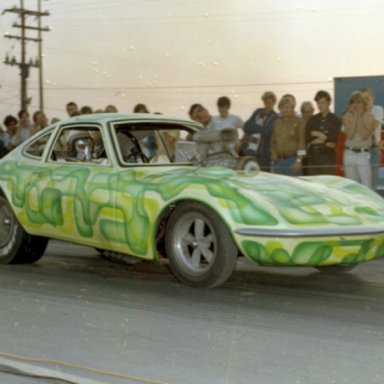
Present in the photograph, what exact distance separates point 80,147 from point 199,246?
1.67 metres

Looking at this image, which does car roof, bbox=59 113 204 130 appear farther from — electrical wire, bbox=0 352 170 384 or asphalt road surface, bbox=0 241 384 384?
electrical wire, bbox=0 352 170 384

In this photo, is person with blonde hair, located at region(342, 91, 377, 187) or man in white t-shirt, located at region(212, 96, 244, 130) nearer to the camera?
person with blonde hair, located at region(342, 91, 377, 187)

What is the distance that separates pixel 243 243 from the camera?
5734 mm

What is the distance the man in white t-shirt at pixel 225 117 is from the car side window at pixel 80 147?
10.5ft

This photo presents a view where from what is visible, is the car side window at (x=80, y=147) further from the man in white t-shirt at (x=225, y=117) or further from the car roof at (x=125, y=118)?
the man in white t-shirt at (x=225, y=117)

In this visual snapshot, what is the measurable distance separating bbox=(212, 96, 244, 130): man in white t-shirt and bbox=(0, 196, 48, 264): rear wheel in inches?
133

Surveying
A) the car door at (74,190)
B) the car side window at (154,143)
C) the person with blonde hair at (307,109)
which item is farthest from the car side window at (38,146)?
the person with blonde hair at (307,109)

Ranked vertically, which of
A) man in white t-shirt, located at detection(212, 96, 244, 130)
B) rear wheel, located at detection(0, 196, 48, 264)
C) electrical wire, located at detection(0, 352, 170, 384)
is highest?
man in white t-shirt, located at detection(212, 96, 244, 130)

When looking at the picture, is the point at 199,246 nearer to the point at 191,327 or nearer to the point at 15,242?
the point at 191,327

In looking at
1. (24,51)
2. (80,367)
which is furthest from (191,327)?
(24,51)

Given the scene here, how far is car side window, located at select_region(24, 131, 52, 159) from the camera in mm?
7602

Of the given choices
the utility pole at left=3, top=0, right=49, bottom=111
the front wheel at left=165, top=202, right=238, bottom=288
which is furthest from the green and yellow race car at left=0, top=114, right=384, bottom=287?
the utility pole at left=3, top=0, right=49, bottom=111

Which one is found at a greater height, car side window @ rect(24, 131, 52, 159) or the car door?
car side window @ rect(24, 131, 52, 159)

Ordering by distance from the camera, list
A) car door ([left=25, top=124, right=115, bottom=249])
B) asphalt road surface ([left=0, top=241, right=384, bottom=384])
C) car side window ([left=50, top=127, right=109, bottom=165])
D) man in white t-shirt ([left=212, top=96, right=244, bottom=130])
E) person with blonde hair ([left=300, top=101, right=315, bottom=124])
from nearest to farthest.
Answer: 1. asphalt road surface ([left=0, top=241, right=384, bottom=384])
2. car door ([left=25, top=124, right=115, bottom=249])
3. car side window ([left=50, top=127, right=109, bottom=165])
4. man in white t-shirt ([left=212, top=96, right=244, bottom=130])
5. person with blonde hair ([left=300, top=101, right=315, bottom=124])
